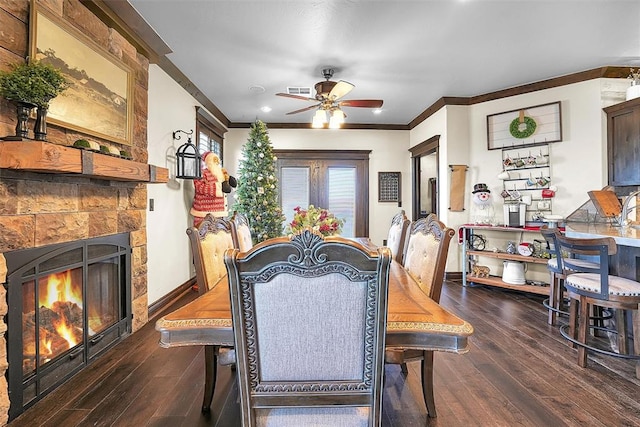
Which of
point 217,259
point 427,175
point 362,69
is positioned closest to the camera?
point 217,259

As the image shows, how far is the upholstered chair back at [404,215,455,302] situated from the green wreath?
3.11 meters

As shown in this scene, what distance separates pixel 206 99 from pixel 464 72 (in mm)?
3499

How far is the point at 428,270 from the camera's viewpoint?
192cm

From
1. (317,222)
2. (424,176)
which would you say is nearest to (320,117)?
(317,222)

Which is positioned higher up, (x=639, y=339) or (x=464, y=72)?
(x=464, y=72)

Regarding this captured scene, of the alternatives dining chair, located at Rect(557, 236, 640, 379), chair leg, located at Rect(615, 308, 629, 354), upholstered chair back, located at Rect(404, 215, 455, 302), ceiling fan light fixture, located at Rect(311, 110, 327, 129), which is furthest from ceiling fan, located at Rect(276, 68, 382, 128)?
chair leg, located at Rect(615, 308, 629, 354)

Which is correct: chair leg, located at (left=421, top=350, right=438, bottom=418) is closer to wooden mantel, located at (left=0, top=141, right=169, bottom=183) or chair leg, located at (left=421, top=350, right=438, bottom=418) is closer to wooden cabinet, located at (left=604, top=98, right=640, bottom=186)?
wooden mantel, located at (left=0, top=141, right=169, bottom=183)

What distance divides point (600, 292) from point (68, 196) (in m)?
3.68

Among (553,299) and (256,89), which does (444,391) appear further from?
(256,89)

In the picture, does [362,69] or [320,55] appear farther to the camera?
[362,69]

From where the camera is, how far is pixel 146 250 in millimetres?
3258

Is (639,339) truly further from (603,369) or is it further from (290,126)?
(290,126)

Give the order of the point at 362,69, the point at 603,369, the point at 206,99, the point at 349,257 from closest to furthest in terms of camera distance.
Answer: the point at 349,257 < the point at 603,369 < the point at 362,69 < the point at 206,99

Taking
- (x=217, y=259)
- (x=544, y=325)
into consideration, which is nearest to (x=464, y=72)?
(x=544, y=325)
